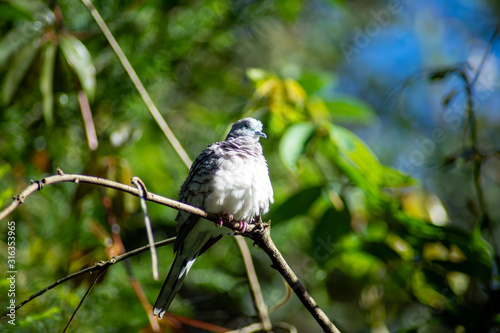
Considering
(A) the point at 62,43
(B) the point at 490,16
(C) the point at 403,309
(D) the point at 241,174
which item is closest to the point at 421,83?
(B) the point at 490,16

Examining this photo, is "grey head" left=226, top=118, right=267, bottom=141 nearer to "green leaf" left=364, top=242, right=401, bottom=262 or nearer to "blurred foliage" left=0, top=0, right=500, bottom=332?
"blurred foliage" left=0, top=0, right=500, bottom=332

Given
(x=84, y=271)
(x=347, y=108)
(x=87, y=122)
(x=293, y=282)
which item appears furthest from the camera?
(x=347, y=108)

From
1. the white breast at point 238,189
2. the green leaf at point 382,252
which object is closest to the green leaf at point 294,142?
the white breast at point 238,189

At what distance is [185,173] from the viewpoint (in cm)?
254

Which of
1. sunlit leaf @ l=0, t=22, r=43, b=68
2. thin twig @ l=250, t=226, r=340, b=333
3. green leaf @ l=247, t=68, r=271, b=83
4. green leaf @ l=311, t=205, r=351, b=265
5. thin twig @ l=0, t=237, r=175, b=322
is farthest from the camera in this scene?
green leaf @ l=247, t=68, r=271, b=83

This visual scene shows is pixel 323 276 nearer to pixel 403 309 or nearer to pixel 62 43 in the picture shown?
pixel 403 309

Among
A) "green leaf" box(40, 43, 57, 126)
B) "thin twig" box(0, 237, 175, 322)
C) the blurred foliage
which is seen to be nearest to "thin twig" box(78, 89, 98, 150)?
the blurred foliage

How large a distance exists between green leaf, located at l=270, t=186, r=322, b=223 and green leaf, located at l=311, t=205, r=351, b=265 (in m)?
0.09

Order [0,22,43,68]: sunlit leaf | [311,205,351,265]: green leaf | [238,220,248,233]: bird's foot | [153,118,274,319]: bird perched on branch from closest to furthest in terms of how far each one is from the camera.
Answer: [238,220,248,233]: bird's foot < [153,118,274,319]: bird perched on branch < [311,205,351,265]: green leaf < [0,22,43,68]: sunlit leaf

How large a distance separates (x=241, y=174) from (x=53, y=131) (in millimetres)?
1149

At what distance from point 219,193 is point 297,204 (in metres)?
0.33

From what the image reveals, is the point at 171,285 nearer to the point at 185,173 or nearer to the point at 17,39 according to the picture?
the point at 185,173

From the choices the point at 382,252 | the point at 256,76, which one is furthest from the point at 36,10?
the point at 382,252

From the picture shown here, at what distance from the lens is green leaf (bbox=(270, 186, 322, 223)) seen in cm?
179
